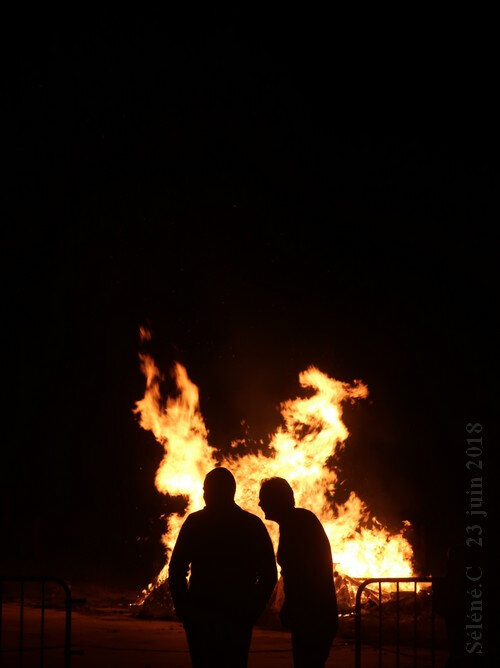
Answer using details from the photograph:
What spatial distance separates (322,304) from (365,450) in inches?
137

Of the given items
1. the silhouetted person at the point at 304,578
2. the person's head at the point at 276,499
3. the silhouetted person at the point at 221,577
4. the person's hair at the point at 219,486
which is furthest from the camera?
the person's head at the point at 276,499

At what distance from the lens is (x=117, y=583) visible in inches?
758

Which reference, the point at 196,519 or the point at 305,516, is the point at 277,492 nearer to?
the point at 305,516

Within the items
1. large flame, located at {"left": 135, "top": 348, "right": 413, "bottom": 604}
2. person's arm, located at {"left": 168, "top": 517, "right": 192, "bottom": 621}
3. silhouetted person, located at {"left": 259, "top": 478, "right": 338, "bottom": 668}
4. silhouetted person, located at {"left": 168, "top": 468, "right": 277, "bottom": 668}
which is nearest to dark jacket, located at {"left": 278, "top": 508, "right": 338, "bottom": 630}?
silhouetted person, located at {"left": 259, "top": 478, "right": 338, "bottom": 668}

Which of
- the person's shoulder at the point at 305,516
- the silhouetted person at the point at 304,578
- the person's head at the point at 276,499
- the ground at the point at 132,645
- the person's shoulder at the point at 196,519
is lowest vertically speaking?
the ground at the point at 132,645

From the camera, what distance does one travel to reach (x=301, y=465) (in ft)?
50.3

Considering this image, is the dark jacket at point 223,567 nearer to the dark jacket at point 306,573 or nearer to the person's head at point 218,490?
the person's head at point 218,490

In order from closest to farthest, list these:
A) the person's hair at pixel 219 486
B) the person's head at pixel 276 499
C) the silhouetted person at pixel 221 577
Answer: the silhouetted person at pixel 221 577 < the person's hair at pixel 219 486 < the person's head at pixel 276 499

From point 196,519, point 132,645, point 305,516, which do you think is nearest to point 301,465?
point 132,645

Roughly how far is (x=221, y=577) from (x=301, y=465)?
33.6 ft

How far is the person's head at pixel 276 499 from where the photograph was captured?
5.66 m

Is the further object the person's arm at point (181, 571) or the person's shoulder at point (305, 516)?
the person's shoulder at point (305, 516)

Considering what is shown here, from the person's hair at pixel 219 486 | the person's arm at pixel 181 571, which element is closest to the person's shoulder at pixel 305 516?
the person's hair at pixel 219 486

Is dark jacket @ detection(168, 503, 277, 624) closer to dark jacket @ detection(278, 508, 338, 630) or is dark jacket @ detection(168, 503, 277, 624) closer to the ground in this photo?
dark jacket @ detection(278, 508, 338, 630)
